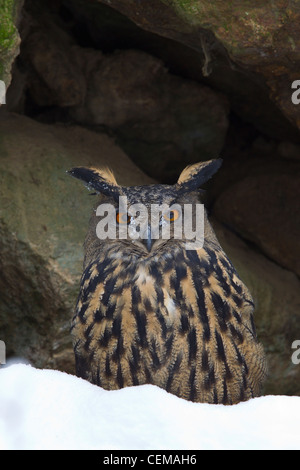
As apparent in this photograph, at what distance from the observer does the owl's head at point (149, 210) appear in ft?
7.44

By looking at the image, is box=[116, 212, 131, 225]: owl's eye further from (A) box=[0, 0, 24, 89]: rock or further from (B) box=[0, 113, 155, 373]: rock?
(B) box=[0, 113, 155, 373]: rock

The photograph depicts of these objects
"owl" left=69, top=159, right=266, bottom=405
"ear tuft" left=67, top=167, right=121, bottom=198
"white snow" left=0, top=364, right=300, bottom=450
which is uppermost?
"ear tuft" left=67, top=167, right=121, bottom=198

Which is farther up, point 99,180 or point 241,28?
point 241,28

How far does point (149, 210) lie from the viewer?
228 cm

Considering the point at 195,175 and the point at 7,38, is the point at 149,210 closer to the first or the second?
the point at 195,175

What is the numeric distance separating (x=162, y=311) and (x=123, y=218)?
363 millimetres

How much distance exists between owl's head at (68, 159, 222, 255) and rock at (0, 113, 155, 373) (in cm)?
→ 103

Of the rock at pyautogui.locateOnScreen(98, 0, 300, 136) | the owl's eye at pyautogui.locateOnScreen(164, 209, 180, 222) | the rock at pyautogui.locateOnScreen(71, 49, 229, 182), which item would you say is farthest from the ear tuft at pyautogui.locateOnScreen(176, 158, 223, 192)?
the rock at pyautogui.locateOnScreen(71, 49, 229, 182)

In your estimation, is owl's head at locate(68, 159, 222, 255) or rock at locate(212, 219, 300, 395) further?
rock at locate(212, 219, 300, 395)

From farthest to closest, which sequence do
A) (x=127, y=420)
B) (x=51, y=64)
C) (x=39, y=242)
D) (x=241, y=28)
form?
(x=51, y=64) < (x=39, y=242) < (x=241, y=28) < (x=127, y=420)

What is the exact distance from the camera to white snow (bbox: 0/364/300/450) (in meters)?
1.64

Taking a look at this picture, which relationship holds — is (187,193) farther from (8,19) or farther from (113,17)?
(113,17)

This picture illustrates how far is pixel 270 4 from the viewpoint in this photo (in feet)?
9.02

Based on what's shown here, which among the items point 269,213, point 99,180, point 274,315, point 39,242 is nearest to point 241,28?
point 99,180
